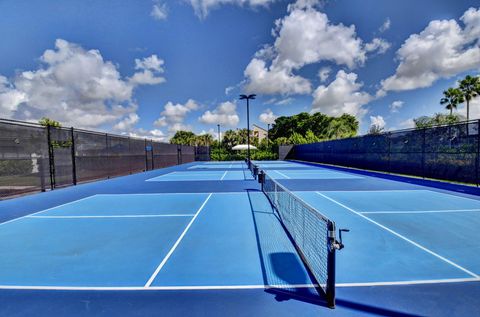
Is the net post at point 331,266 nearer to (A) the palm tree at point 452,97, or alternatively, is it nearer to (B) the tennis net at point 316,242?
(B) the tennis net at point 316,242

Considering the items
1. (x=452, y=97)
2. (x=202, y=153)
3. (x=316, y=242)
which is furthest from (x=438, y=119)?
(x=316, y=242)

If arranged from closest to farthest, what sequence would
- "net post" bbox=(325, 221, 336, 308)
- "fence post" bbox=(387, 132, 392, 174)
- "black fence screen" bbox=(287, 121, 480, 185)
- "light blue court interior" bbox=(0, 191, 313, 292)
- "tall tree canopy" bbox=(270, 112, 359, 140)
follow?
"net post" bbox=(325, 221, 336, 308)
"light blue court interior" bbox=(0, 191, 313, 292)
"black fence screen" bbox=(287, 121, 480, 185)
"fence post" bbox=(387, 132, 392, 174)
"tall tree canopy" bbox=(270, 112, 359, 140)

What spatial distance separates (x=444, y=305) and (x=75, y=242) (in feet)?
21.4

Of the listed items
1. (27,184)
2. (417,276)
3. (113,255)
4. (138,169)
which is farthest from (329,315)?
(138,169)

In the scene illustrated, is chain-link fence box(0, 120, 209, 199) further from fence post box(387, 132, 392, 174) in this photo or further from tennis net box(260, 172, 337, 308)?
fence post box(387, 132, 392, 174)

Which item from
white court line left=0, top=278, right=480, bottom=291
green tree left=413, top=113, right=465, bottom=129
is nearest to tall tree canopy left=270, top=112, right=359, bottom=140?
green tree left=413, top=113, right=465, bottom=129

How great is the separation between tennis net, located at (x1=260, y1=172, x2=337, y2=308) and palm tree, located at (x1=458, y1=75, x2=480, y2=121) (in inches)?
1731

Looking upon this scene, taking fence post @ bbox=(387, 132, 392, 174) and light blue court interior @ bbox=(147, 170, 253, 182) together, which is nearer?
fence post @ bbox=(387, 132, 392, 174)

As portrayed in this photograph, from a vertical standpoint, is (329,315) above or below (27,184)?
below

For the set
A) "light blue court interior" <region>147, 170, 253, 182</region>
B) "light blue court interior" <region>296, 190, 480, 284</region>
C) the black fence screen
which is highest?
the black fence screen

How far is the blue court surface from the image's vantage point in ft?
10.3

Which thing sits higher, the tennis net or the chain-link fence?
the chain-link fence

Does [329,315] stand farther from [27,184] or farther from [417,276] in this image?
[27,184]

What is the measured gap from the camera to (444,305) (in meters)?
3.06
